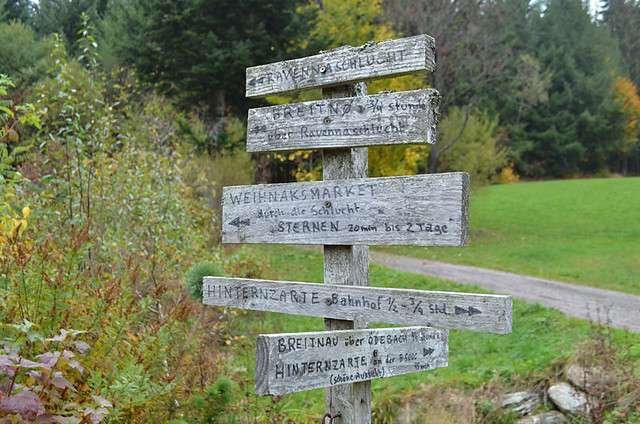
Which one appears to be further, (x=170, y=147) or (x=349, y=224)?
(x=170, y=147)

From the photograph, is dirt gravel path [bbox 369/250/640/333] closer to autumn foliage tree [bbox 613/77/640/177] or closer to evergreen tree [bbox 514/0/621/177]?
evergreen tree [bbox 514/0/621/177]

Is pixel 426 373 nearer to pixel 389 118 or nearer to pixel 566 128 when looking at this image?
pixel 389 118

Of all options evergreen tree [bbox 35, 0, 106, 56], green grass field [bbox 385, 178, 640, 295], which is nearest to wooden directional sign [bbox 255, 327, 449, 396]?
green grass field [bbox 385, 178, 640, 295]

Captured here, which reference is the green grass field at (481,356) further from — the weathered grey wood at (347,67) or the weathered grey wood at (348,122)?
the weathered grey wood at (347,67)

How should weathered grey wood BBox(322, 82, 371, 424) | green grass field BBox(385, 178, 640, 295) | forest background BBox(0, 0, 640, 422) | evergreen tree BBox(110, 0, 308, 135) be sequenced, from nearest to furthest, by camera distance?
1. weathered grey wood BBox(322, 82, 371, 424)
2. forest background BBox(0, 0, 640, 422)
3. green grass field BBox(385, 178, 640, 295)
4. evergreen tree BBox(110, 0, 308, 135)

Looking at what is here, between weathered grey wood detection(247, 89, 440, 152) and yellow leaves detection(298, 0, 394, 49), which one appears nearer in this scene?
weathered grey wood detection(247, 89, 440, 152)

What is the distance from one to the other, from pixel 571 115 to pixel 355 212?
4630cm

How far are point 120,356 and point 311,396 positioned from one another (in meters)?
3.72

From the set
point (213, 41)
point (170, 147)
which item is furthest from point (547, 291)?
point (213, 41)

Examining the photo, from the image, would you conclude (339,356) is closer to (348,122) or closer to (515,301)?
(348,122)

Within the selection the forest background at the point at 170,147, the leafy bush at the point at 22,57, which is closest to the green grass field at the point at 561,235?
the forest background at the point at 170,147

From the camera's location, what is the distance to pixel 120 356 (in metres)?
3.66

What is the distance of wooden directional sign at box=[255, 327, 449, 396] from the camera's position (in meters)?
2.59

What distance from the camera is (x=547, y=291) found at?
10.8 meters
